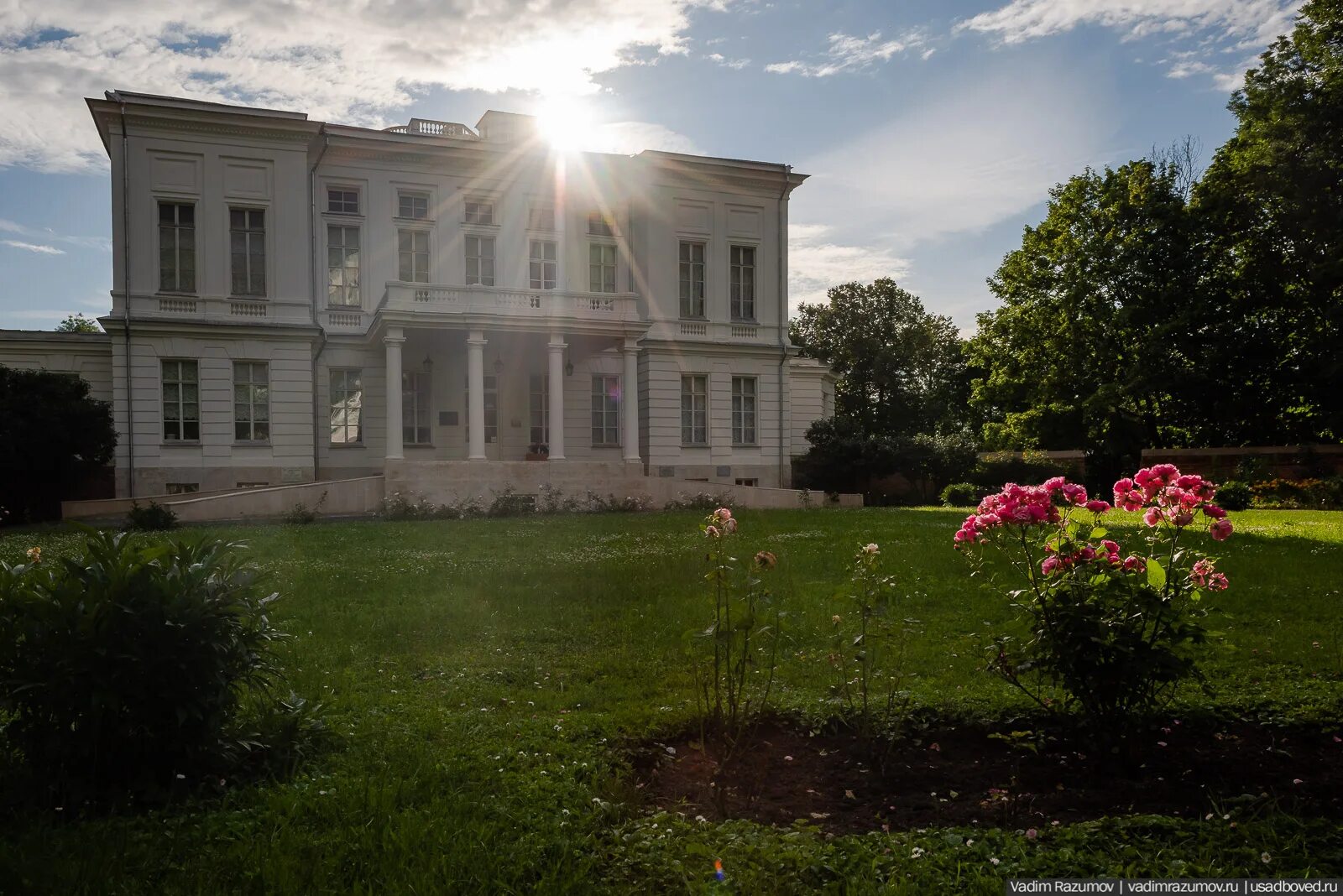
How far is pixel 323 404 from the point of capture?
2997 centimetres

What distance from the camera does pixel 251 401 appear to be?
2862cm

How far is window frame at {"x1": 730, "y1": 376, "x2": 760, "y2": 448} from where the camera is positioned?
3525 cm

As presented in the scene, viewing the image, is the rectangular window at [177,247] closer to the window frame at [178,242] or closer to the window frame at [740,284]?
the window frame at [178,242]

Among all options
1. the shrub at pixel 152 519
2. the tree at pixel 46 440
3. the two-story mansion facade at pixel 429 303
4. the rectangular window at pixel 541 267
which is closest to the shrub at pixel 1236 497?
the two-story mansion facade at pixel 429 303

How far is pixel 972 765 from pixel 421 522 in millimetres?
17381

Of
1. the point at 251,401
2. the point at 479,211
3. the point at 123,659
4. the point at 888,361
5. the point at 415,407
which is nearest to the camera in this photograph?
the point at 123,659

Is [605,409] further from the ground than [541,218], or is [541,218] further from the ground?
[541,218]

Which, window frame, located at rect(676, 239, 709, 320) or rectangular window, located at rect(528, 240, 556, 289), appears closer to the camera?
rectangular window, located at rect(528, 240, 556, 289)

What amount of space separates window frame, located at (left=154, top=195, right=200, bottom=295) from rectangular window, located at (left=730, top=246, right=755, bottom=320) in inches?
726

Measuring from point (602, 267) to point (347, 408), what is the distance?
34.7 ft

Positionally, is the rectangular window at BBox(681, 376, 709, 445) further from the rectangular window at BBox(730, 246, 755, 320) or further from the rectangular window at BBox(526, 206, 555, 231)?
the rectangular window at BBox(526, 206, 555, 231)

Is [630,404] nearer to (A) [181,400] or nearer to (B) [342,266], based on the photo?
(B) [342,266]

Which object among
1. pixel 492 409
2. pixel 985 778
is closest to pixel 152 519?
pixel 492 409

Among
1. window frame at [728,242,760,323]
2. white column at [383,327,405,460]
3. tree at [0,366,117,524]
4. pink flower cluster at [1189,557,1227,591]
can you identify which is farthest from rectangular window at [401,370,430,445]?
pink flower cluster at [1189,557,1227,591]
